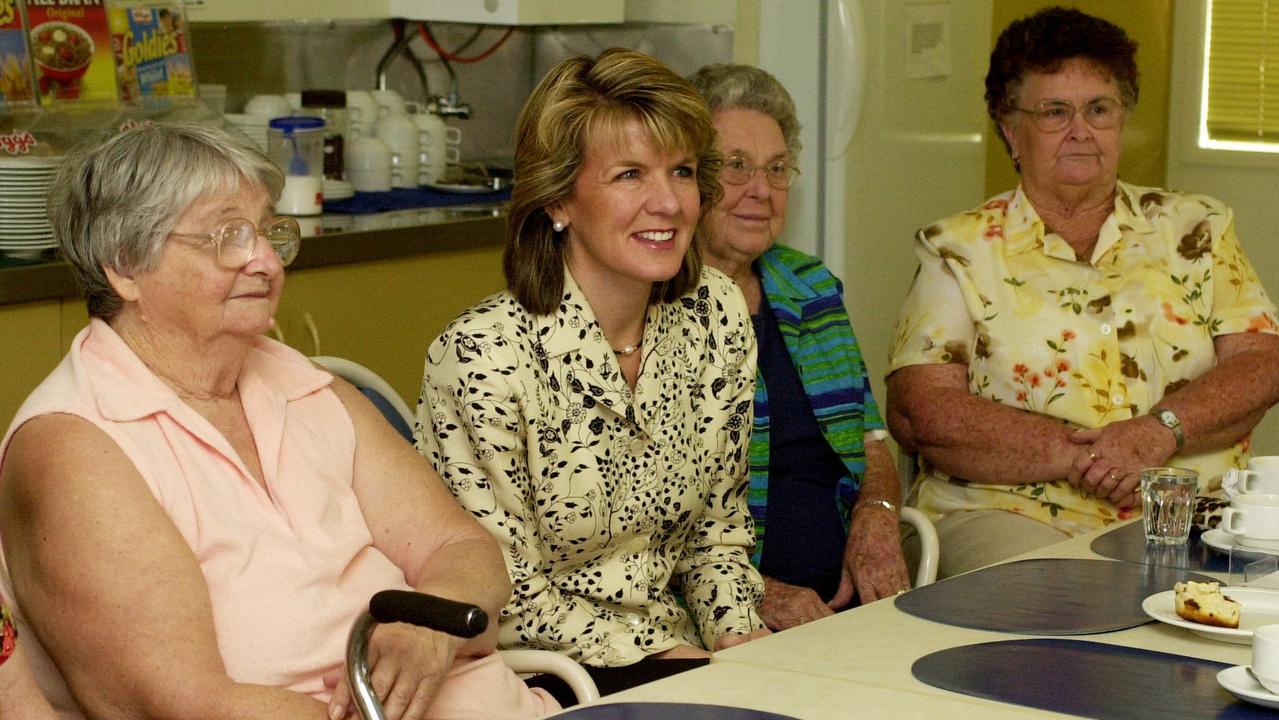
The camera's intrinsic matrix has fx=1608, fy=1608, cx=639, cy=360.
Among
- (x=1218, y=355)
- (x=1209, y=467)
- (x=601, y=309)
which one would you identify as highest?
(x=601, y=309)

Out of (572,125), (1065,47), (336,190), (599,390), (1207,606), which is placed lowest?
(1207,606)

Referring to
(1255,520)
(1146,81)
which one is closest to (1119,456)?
(1255,520)

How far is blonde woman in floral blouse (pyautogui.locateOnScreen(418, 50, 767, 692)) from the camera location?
6.96 ft

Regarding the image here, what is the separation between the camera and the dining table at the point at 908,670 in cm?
148

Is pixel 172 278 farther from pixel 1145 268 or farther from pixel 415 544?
pixel 1145 268

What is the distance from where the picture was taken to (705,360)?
2346 millimetres

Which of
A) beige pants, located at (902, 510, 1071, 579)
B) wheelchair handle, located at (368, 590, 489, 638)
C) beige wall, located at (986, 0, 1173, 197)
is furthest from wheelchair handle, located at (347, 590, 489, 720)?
Answer: beige wall, located at (986, 0, 1173, 197)

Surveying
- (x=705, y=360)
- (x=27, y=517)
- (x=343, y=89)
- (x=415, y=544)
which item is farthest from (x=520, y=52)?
(x=27, y=517)

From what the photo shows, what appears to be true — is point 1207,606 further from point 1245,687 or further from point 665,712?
point 665,712

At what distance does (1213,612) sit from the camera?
167 centimetres

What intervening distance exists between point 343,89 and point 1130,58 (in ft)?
7.21

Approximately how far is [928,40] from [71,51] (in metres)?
1.97

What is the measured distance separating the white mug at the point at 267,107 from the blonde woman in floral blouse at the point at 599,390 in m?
1.76

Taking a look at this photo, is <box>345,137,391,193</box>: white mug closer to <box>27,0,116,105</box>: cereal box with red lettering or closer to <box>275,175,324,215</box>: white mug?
<box>275,175,324,215</box>: white mug
